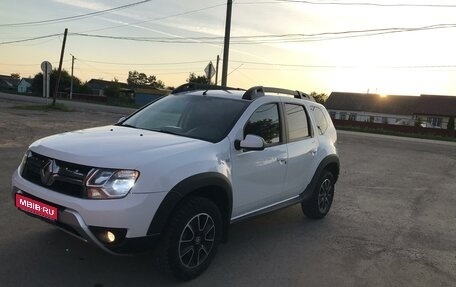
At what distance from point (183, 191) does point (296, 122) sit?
2436 millimetres

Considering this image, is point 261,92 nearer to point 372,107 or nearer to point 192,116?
point 192,116

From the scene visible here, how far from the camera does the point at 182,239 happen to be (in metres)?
4.05

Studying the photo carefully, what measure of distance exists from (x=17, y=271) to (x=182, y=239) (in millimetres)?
1481

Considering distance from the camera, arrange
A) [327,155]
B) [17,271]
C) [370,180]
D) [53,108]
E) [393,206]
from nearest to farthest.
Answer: [17,271] → [327,155] → [393,206] → [370,180] → [53,108]

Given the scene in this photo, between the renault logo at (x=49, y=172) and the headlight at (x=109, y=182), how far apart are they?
41 centimetres

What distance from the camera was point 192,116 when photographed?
16.8ft

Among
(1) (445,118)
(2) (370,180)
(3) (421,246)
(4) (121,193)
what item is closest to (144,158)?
(4) (121,193)

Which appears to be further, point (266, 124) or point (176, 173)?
point (266, 124)

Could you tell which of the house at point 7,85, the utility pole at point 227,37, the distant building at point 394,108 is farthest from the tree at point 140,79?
the utility pole at point 227,37

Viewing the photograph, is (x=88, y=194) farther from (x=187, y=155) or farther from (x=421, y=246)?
(x=421, y=246)

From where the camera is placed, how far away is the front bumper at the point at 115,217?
11.8ft

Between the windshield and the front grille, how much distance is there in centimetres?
125

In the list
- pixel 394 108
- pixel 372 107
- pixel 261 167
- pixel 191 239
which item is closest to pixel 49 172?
pixel 191 239

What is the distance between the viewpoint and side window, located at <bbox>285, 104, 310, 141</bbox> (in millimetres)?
5680
